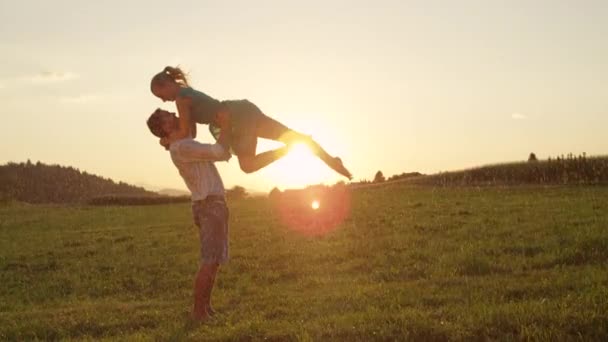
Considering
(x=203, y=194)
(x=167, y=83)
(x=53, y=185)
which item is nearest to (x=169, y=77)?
(x=167, y=83)

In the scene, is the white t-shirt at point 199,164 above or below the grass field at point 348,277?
above

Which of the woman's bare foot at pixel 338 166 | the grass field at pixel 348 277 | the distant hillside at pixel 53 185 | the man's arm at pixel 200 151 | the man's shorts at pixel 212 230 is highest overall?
the distant hillside at pixel 53 185

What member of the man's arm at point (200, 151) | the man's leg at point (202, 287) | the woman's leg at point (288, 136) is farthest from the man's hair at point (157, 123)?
the man's leg at point (202, 287)

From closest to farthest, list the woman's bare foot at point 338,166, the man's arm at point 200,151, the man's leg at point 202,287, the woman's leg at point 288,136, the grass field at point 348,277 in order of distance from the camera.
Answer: the grass field at point 348,277 → the man's arm at point 200,151 → the woman's leg at point 288,136 → the man's leg at point 202,287 → the woman's bare foot at point 338,166

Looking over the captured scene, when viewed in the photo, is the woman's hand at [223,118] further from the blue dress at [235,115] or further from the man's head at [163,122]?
the man's head at [163,122]

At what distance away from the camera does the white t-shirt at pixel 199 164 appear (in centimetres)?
1045

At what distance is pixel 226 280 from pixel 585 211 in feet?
40.1

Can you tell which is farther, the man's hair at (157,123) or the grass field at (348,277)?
the man's hair at (157,123)

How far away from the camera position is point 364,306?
11.0 metres

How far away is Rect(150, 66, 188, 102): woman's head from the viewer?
1047 centimetres

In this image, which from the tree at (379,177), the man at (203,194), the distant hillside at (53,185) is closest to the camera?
the man at (203,194)

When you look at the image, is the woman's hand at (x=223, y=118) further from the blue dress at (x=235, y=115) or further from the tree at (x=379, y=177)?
the tree at (x=379, y=177)

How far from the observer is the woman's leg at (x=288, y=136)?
35.3ft

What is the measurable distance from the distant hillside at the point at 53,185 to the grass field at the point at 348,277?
3048 centimetres
